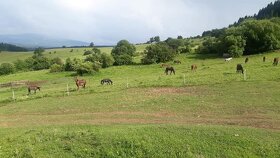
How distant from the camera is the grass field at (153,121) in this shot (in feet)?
71.9

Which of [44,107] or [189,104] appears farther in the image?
[44,107]

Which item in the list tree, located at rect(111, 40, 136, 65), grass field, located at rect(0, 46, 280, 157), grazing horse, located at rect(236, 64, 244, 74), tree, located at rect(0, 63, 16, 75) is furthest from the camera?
tree, located at rect(0, 63, 16, 75)

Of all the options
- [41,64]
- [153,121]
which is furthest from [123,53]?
[153,121]

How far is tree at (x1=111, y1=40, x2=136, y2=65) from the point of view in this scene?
3376 inches

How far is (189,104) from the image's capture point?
31.3 metres

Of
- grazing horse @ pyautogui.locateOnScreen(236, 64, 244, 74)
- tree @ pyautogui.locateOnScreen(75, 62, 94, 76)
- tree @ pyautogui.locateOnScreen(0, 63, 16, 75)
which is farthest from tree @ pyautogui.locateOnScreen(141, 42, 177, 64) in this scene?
tree @ pyautogui.locateOnScreen(0, 63, 16, 75)

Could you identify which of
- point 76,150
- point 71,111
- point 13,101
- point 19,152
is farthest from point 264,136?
point 13,101

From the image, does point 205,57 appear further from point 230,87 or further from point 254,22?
point 230,87

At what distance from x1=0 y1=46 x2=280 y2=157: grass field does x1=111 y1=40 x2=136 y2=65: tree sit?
→ 43589 mm

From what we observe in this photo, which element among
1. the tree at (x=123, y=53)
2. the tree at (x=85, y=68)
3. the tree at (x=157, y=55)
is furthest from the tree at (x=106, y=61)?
the tree at (x=85, y=68)

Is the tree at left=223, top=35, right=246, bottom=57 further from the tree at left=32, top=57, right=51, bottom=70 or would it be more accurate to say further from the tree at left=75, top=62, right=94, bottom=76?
the tree at left=32, top=57, right=51, bottom=70

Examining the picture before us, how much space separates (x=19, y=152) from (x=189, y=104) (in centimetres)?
1430

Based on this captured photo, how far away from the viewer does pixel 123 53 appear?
91.4 meters

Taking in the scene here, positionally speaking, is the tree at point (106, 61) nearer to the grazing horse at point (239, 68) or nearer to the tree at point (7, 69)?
the tree at point (7, 69)
